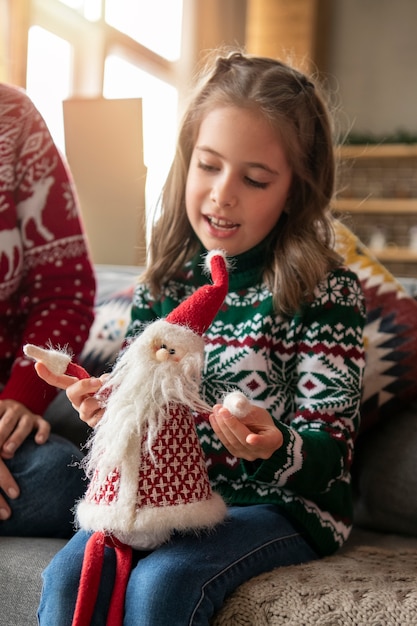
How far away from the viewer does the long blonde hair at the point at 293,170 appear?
1146 millimetres

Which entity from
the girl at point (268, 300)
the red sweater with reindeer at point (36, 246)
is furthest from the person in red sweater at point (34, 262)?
the girl at point (268, 300)

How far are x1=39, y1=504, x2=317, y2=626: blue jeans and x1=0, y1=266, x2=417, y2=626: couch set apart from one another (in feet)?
0.09

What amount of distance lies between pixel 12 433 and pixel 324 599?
1.77ft

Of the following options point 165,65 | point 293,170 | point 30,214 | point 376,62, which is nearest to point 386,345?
point 293,170

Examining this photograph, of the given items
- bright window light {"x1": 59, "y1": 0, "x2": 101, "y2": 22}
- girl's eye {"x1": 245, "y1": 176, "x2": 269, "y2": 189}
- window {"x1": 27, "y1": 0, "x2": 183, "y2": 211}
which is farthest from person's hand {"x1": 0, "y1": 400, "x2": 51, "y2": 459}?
bright window light {"x1": 59, "y1": 0, "x2": 101, "y2": 22}

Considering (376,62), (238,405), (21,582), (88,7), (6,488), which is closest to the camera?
(238,405)

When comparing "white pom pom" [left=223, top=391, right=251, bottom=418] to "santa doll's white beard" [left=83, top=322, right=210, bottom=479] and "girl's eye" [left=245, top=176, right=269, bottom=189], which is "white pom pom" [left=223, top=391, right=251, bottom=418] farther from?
"girl's eye" [left=245, top=176, right=269, bottom=189]

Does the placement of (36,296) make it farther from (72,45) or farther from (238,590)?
(72,45)

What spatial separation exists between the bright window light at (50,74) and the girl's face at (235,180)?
7.10ft

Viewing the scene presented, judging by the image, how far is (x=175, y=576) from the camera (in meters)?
0.84

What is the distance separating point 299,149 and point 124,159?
1.18 meters

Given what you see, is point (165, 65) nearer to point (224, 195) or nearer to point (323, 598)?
point (224, 195)

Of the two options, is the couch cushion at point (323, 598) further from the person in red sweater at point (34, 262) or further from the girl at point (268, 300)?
the person in red sweater at point (34, 262)

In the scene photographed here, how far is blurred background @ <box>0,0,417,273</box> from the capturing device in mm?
2299
